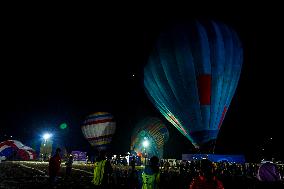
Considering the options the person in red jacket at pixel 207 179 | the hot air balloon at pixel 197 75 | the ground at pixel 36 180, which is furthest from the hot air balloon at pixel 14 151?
the person in red jacket at pixel 207 179

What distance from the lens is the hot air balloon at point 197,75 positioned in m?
19.8

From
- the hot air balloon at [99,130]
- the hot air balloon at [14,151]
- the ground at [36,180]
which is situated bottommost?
the ground at [36,180]

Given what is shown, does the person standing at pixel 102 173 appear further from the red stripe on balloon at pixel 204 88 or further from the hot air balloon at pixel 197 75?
the red stripe on balloon at pixel 204 88

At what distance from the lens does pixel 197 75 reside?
20.6 meters

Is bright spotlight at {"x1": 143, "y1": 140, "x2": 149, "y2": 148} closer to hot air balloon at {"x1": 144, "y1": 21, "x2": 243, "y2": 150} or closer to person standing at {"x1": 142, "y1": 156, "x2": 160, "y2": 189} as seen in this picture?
hot air balloon at {"x1": 144, "y1": 21, "x2": 243, "y2": 150}

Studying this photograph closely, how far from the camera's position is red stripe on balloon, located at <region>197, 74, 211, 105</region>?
20.0 meters

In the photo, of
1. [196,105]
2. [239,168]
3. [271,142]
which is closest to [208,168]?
[196,105]

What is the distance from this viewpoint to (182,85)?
2098 cm

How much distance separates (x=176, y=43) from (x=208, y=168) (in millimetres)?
17685

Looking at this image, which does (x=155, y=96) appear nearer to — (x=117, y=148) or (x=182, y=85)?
(x=182, y=85)

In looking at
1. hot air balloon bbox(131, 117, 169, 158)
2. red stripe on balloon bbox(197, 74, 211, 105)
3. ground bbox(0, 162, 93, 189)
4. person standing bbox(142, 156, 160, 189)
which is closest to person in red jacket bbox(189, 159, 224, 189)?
person standing bbox(142, 156, 160, 189)

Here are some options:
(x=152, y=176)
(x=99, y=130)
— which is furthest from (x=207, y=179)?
(x=99, y=130)

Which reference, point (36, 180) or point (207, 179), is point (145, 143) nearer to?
point (36, 180)

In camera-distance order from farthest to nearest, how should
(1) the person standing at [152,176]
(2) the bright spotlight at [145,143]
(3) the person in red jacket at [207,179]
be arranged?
(2) the bright spotlight at [145,143] < (1) the person standing at [152,176] < (3) the person in red jacket at [207,179]
